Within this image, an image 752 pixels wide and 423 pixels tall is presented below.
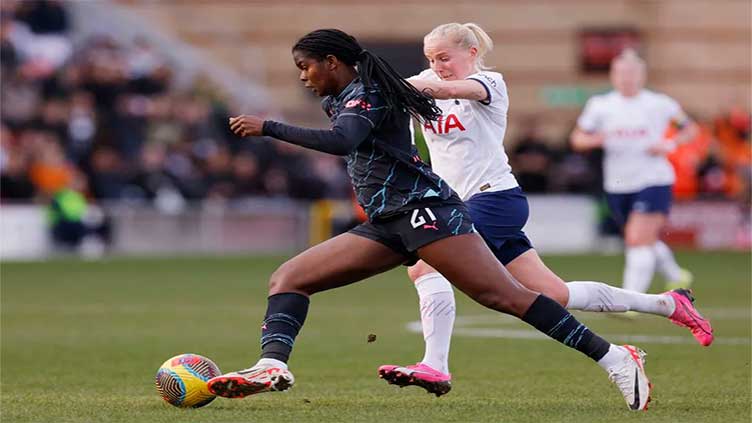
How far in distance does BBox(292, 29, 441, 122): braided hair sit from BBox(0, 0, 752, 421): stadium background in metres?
1.53

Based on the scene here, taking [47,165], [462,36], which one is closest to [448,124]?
[462,36]

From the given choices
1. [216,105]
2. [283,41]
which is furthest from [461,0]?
[216,105]

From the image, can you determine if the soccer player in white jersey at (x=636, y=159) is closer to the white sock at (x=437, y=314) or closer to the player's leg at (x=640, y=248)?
the player's leg at (x=640, y=248)

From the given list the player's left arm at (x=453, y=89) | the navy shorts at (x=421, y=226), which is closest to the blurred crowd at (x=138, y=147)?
the player's left arm at (x=453, y=89)

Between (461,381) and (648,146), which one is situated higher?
(648,146)

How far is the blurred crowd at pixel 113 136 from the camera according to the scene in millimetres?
24656

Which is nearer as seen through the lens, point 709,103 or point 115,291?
point 115,291

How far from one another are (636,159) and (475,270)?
731 cm

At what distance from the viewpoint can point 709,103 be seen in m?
32.9

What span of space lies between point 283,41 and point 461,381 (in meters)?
24.8

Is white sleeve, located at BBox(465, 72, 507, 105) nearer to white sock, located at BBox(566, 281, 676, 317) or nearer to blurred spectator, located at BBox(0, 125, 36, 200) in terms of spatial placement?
white sock, located at BBox(566, 281, 676, 317)

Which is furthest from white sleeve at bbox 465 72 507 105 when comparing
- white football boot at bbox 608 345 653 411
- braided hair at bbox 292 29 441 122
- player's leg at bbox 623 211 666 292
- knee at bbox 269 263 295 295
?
player's leg at bbox 623 211 666 292

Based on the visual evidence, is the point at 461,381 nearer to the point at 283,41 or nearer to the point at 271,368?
the point at 271,368

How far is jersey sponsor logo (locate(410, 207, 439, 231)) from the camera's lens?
775cm
